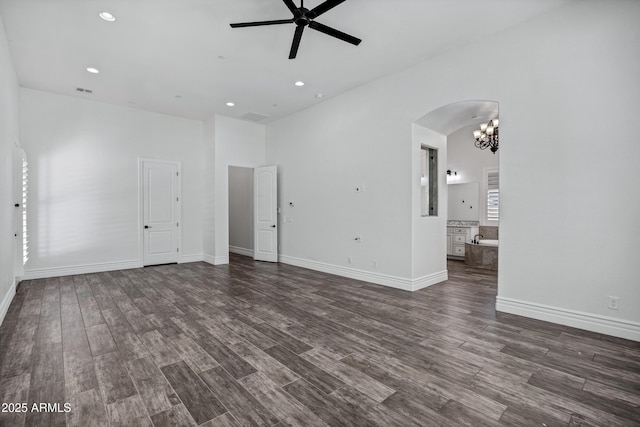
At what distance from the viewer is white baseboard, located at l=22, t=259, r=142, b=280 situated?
549 centimetres

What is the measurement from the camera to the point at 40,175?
18.1ft

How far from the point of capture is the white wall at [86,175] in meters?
5.53

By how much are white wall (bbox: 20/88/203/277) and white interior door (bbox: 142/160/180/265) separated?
176 mm

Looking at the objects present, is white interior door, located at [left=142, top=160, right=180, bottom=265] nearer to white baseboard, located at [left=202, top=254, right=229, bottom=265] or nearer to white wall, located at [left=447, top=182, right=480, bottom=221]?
white baseboard, located at [left=202, top=254, right=229, bottom=265]

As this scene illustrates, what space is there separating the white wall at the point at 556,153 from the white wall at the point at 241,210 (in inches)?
184

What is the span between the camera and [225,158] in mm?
7133

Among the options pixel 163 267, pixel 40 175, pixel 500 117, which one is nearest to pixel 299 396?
pixel 500 117

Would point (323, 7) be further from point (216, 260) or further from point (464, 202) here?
point (464, 202)

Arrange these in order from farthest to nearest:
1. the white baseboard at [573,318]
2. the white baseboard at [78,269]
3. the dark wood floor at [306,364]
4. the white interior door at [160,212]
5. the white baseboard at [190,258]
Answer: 1. the white baseboard at [190,258]
2. the white interior door at [160,212]
3. the white baseboard at [78,269]
4. the white baseboard at [573,318]
5. the dark wood floor at [306,364]

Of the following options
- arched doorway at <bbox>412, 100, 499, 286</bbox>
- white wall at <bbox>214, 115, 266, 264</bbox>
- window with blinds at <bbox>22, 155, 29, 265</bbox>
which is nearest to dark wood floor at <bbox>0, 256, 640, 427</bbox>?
arched doorway at <bbox>412, 100, 499, 286</bbox>

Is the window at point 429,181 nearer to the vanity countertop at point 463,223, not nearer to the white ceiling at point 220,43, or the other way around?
the white ceiling at point 220,43

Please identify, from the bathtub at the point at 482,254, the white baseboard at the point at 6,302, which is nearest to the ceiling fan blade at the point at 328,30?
the white baseboard at the point at 6,302

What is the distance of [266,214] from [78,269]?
3832 millimetres

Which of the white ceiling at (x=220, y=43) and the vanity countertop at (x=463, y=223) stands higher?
the white ceiling at (x=220, y=43)
